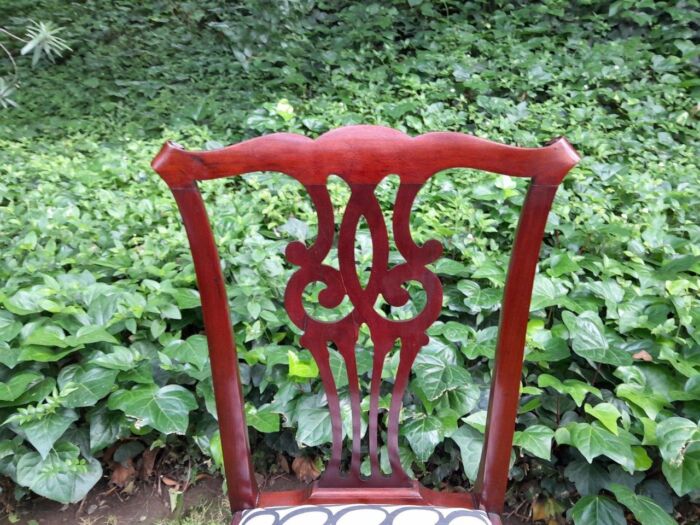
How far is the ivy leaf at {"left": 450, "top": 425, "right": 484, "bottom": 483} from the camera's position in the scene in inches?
51.9

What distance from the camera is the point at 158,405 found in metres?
1.38

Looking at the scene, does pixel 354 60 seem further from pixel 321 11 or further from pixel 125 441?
pixel 125 441

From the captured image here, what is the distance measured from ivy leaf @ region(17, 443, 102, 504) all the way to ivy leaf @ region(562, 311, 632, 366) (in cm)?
131

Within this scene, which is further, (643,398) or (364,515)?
(643,398)

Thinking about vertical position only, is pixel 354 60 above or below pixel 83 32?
below

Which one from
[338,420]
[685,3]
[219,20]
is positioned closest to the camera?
[338,420]

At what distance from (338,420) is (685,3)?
4.07 m

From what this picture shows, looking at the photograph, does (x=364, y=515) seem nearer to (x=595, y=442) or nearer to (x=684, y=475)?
(x=595, y=442)

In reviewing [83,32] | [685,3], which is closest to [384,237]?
[685,3]

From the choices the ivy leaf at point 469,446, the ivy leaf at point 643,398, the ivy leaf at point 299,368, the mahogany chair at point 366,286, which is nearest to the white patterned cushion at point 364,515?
the mahogany chair at point 366,286

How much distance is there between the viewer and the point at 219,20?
472 cm

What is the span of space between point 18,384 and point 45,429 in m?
0.14

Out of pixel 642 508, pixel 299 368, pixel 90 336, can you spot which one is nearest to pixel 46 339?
pixel 90 336

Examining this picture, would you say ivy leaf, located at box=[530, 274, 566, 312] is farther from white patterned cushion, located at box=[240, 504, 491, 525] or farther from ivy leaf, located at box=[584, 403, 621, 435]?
white patterned cushion, located at box=[240, 504, 491, 525]
